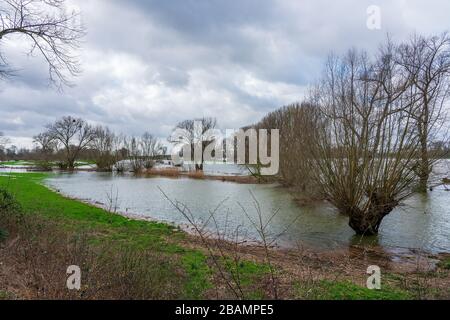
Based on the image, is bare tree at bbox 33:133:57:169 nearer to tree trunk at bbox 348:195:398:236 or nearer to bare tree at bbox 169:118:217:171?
bare tree at bbox 169:118:217:171

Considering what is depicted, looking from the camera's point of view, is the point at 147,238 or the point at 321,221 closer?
the point at 147,238

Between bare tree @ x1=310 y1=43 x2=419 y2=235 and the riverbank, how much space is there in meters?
2.19

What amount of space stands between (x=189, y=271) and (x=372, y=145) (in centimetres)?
864

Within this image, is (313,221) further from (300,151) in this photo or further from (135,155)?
(135,155)

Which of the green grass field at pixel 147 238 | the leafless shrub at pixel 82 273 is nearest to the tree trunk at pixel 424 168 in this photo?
the green grass field at pixel 147 238

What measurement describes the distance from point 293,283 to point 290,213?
11258 millimetres

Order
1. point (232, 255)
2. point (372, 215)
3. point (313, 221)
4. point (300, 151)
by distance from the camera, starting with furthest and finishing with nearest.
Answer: point (300, 151) < point (313, 221) < point (372, 215) < point (232, 255)

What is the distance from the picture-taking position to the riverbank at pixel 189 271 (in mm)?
4613

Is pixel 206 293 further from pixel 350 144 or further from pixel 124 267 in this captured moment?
pixel 350 144

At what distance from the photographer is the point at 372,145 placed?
12.1 meters

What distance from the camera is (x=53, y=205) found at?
16.6 m

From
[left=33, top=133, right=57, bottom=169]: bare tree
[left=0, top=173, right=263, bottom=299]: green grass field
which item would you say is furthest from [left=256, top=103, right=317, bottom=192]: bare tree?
[left=33, top=133, right=57, bottom=169]: bare tree

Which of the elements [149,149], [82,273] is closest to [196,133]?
[149,149]
